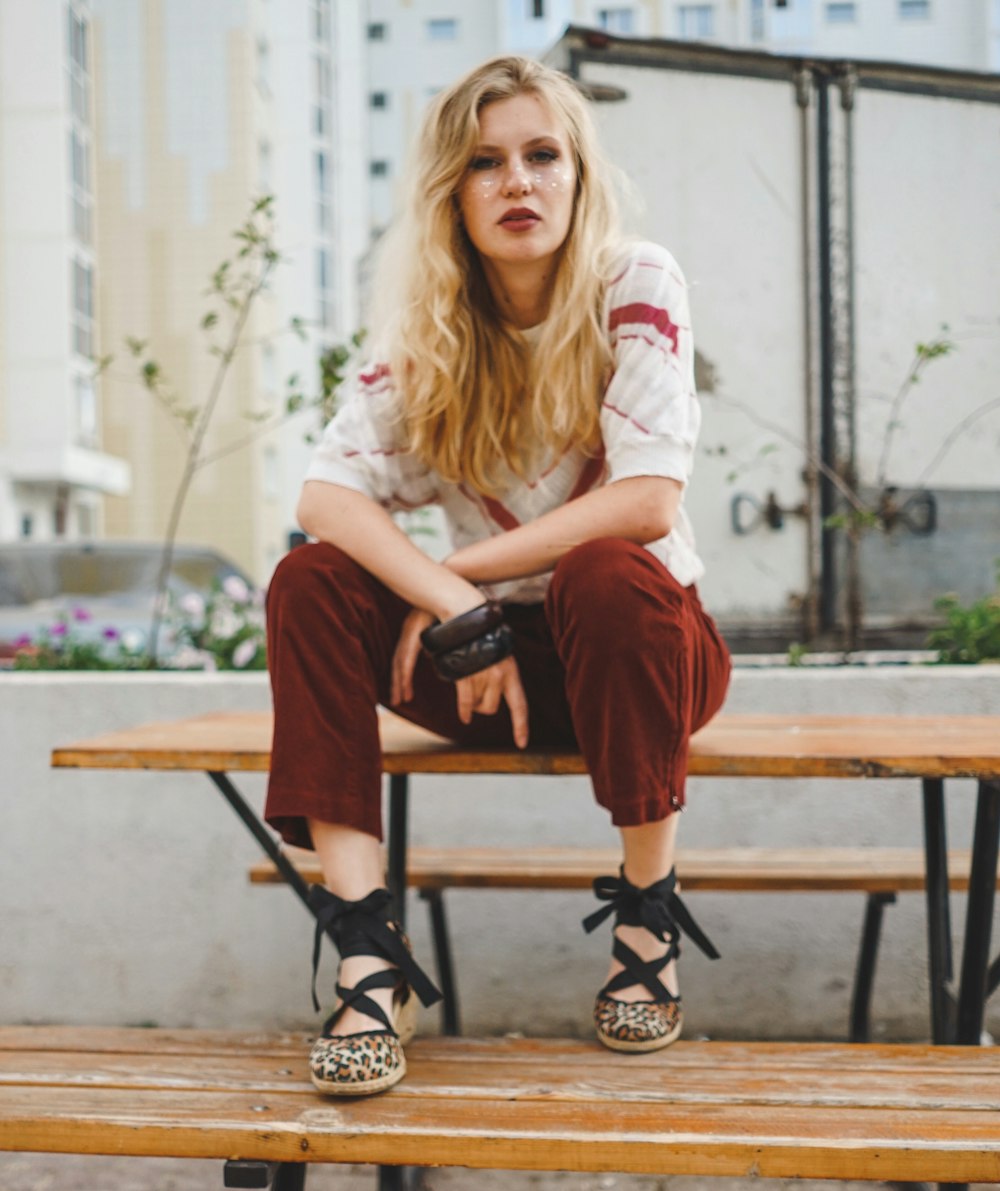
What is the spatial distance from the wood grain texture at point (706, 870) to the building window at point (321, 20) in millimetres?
32838

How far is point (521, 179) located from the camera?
204cm

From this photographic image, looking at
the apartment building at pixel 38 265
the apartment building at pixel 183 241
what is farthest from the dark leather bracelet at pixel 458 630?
the apartment building at pixel 183 241

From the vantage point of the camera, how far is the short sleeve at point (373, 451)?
2.11m

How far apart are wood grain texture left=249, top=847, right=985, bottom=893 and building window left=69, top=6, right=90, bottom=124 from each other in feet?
84.4

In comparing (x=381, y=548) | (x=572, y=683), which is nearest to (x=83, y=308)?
(x=381, y=548)

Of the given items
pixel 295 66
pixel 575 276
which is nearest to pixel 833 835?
pixel 575 276

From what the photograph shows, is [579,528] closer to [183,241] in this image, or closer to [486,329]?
[486,329]

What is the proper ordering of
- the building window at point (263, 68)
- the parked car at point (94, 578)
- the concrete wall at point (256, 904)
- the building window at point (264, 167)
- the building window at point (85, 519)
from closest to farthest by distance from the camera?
1. the concrete wall at point (256, 904)
2. the parked car at point (94, 578)
3. the building window at point (85, 519)
4. the building window at point (264, 167)
5. the building window at point (263, 68)

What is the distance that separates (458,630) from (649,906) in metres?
0.48

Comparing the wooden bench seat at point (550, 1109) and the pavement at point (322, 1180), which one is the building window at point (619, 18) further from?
the wooden bench seat at point (550, 1109)

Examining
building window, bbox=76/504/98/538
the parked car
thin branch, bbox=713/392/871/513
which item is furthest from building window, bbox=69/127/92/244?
thin branch, bbox=713/392/871/513

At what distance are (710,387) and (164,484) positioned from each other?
79.3ft

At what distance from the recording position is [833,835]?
312 centimetres

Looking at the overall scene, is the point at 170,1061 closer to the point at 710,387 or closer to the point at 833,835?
the point at 833,835
